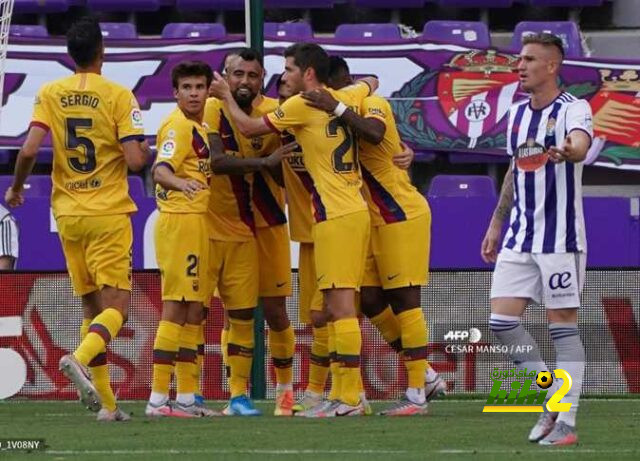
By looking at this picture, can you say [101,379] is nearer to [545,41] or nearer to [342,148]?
[342,148]

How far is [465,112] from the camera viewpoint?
14141 millimetres

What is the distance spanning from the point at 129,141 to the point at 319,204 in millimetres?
1079

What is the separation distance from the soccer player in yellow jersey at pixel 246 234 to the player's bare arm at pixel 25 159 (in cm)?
105

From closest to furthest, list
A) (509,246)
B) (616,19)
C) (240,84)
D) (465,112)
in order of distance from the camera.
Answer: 1. (509,246)
2. (240,84)
3. (465,112)
4. (616,19)

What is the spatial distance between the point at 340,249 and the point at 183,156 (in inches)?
39.5

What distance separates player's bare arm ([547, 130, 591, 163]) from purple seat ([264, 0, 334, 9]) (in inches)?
392

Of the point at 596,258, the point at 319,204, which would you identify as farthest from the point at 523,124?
the point at 596,258

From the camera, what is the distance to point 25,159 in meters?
8.34

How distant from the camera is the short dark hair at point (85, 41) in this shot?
8.38m

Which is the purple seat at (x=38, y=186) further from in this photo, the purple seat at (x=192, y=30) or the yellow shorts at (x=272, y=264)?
the yellow shorts at (x=272, y=264)

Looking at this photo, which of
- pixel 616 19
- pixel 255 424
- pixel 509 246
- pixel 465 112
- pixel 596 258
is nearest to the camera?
pixel 509 246

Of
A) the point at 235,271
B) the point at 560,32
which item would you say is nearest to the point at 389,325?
the point at 235,271

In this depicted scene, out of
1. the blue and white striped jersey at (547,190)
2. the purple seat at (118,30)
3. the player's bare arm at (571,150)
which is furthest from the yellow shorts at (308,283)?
the purple seat at (118,30)

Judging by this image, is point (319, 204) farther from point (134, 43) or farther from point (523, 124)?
point (134, 43)
